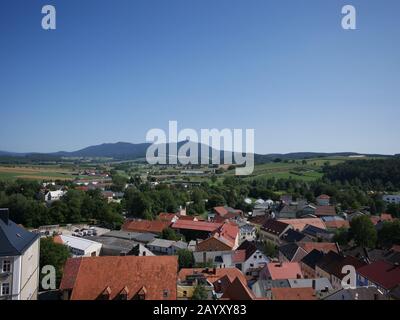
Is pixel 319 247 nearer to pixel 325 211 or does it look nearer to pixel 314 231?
pixel 314 231

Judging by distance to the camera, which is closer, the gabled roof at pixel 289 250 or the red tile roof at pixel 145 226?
the gabled roof at pixel 289 250

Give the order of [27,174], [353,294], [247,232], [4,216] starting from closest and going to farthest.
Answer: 1. [4,216]
2. [353,294]
3. [247,232]
4. [27,174]

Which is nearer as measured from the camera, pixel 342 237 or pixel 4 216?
pixel 4 216

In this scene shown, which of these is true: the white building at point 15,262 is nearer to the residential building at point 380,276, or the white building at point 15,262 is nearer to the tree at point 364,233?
the residential building at point 380,276

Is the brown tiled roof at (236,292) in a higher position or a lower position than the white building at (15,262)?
lower

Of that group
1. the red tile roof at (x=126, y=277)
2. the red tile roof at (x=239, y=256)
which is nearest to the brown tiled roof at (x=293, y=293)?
the red tile roof at (x=126, y=277)

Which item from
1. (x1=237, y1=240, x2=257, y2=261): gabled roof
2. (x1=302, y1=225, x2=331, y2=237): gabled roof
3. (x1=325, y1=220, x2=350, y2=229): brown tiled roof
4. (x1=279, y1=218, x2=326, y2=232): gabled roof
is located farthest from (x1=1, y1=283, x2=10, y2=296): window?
(x1=325, y1=220, x2=350, y2=229): brown tiled roof

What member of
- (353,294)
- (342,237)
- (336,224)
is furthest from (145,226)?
(353,294)

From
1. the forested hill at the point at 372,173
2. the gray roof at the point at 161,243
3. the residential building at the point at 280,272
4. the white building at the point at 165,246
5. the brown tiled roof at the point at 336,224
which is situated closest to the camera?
the residential building at the point at 280,272
